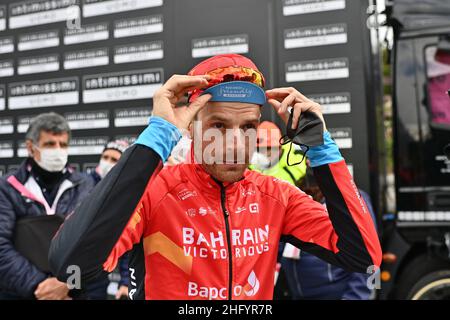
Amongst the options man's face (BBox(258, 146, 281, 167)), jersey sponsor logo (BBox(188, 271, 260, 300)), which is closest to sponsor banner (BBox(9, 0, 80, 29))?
man's face (BBox(258, 146, 281, 167))

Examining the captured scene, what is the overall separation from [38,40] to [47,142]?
1231 millimetres

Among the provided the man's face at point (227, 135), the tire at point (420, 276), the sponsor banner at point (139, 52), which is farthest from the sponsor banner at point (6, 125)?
the tire at point (420, 276)

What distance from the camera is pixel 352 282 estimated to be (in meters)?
2.45

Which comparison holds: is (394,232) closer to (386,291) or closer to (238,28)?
(386,291)

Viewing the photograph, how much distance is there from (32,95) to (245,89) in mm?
2923

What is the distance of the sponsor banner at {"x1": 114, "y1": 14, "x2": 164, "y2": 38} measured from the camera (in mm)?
3193

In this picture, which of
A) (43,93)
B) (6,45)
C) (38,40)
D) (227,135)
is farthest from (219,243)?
(6,45)

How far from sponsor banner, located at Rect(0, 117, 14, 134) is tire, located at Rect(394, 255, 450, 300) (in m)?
3.33

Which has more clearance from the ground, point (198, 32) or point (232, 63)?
point (198, 32)

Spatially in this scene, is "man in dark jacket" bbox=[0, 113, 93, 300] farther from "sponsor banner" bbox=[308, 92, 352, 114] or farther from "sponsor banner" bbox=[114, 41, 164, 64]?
"sponsor banner" bbox=[308, 92, 352, 114]

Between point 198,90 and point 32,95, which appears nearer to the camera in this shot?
point 198,90

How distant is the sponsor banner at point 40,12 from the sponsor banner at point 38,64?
0.28 m
